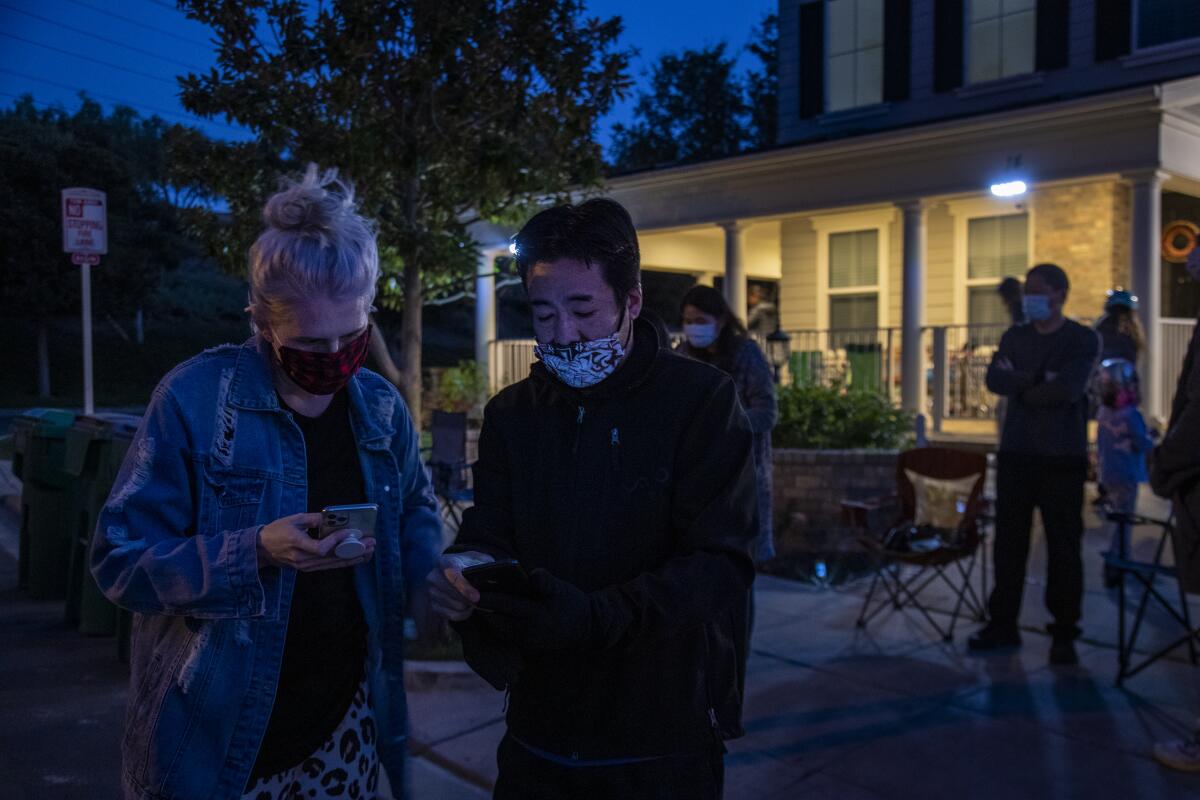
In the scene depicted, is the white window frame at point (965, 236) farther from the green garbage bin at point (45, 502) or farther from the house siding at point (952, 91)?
the green garbage bin at point (45, 502)

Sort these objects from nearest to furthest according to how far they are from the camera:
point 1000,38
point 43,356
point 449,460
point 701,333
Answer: point 701,333, point 449,460, point 43,356, point 1000,38

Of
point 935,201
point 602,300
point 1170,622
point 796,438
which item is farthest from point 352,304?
point 935,201

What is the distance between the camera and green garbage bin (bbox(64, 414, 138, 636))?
581cm

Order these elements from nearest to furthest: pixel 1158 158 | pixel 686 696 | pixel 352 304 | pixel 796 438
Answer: pixel 686 696 < pixel 352 304 < pixel 796 438 < pixel 1158 158

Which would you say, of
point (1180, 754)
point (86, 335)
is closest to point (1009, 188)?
point (1180, 754)

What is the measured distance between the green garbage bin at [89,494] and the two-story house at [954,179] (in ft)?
28.1

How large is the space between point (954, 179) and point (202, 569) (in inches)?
466

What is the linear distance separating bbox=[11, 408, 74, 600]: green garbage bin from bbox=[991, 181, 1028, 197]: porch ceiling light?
385 inches

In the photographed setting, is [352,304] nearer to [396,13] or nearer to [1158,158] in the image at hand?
[396,13]

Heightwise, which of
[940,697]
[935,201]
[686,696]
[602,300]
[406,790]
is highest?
[935,201]

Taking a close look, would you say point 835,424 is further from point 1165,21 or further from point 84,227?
point 1165,21

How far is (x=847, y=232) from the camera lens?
1600 cm

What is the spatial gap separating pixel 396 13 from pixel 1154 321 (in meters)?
8.59

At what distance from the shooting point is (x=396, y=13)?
6.16 m
